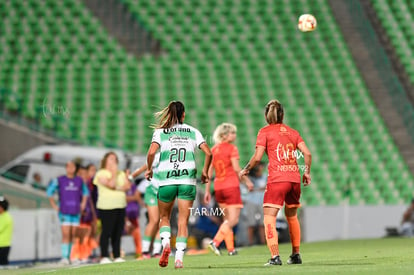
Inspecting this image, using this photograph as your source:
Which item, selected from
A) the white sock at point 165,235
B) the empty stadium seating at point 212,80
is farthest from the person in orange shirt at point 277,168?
the empty stadium seating at point 212,80

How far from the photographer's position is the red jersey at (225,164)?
16.2 metres

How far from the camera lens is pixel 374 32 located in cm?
3297

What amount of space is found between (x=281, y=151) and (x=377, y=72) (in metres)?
21.5

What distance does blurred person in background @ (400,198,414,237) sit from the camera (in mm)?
24406

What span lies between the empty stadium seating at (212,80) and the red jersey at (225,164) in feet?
37.1

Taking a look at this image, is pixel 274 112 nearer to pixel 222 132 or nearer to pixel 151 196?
pixel 222 132

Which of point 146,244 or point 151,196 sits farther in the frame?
point 146,244

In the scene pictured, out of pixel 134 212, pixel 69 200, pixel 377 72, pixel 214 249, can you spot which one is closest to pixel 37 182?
pixel 134 212

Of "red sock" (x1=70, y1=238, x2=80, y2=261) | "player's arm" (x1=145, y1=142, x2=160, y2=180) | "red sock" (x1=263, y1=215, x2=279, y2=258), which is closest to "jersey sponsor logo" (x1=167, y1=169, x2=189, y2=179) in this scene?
"player's arm" (x1=145, y1=142, x2=160, y2=180)

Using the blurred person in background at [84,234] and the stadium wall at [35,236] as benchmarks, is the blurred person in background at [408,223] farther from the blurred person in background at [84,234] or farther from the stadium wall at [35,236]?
the stadium wall at [35,236]

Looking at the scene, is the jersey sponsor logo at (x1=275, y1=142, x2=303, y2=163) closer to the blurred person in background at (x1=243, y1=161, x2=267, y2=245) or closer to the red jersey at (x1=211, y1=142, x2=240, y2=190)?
the red jersey at (x1=211, y1=142, x2=240, y2=190)

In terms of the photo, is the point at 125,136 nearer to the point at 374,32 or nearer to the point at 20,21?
the point at 20,21

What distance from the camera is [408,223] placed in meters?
24.7

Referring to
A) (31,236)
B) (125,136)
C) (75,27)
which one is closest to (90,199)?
(31,236)
